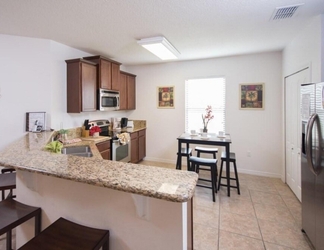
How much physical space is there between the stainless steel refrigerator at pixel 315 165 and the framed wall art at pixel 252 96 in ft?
6.47

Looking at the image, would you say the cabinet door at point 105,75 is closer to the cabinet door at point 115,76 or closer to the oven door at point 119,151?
the cabinet door at point 115,76

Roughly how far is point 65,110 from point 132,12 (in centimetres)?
212

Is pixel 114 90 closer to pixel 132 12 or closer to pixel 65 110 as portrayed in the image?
pixel 65 110

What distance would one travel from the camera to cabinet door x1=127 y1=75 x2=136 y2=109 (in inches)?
185

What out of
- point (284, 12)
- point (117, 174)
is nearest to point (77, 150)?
point (117, 174)

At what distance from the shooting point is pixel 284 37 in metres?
2.95

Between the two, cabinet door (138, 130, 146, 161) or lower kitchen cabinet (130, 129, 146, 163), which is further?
cabinet door (138, 130, 146, 161)

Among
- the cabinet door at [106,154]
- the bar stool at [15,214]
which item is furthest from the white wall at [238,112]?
the bar stool at [15,214]

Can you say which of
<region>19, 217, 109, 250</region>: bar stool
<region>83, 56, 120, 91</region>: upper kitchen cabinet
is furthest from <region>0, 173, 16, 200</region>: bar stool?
<region>83, 56, 120, 91</region>: upper kitchen cabinet

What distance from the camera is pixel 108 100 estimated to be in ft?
12.8

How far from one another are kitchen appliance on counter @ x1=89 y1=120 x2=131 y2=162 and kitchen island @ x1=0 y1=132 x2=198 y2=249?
2221mm

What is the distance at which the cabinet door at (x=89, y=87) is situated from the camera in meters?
3.29

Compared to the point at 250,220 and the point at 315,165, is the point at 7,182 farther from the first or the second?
the point at 315,165

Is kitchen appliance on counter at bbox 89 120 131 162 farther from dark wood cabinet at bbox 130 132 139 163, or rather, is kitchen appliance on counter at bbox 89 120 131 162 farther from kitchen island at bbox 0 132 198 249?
kitchen island at bbox 0 132 198 249
